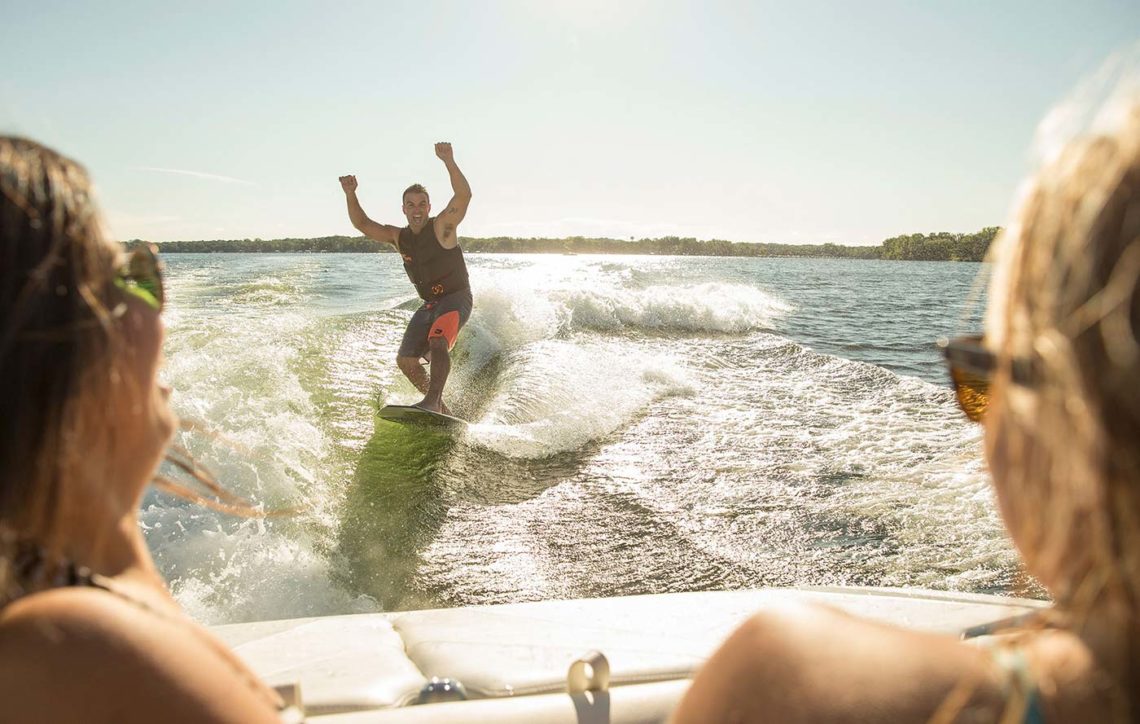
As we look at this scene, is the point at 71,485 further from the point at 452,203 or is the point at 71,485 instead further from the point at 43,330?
the point at 452,203

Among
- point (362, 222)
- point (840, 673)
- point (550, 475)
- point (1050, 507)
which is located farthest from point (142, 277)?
point (362, 222)

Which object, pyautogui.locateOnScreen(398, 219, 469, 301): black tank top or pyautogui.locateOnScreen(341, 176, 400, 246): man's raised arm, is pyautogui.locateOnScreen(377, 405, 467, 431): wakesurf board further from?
pyautogui.locateOnScreen(341, 176, 400, 246): man's raised arm

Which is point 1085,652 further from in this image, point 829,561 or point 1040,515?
point 829,561

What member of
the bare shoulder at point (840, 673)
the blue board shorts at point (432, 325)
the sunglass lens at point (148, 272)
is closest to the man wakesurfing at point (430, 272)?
the blue board shorts at point (432, 325)

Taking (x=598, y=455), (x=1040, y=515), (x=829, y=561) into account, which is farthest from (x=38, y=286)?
(x=598, y=455)

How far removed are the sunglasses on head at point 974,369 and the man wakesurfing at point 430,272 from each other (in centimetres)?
614

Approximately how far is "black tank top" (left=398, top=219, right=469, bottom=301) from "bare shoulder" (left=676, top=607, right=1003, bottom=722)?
22.5ft

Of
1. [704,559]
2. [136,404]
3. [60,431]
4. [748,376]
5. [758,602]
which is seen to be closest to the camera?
[60,431]

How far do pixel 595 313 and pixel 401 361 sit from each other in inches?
304

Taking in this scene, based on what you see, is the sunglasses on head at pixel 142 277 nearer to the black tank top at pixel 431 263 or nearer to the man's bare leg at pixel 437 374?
the man's bare leg at pixel 437 374

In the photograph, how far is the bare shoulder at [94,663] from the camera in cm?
→ 65

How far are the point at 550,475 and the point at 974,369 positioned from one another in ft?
17.2

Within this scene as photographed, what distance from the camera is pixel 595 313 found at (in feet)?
48.5

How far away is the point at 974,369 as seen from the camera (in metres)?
0.75
